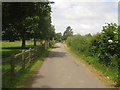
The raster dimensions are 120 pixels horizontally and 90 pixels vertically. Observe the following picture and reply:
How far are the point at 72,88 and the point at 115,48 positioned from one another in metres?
4.98

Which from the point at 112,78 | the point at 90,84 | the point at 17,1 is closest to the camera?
the point at 90,84

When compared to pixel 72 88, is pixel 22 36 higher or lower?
higher

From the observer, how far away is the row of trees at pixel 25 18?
43.9 feet

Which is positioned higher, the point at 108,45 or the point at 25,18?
the point at 25,18

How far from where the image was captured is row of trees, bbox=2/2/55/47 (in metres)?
13.4

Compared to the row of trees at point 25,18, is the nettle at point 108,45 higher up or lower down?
lower down

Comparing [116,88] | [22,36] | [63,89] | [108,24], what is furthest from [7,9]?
[22,36]

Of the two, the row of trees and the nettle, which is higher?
the row of trees

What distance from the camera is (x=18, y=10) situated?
13594 millimetres

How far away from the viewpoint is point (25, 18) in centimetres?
1988

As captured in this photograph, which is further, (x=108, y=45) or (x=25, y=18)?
(x=25, y=18)

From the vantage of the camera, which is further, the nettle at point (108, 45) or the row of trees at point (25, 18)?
the row of trees at point (25, 18)

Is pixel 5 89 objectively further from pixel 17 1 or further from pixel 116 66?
pixel 17 1

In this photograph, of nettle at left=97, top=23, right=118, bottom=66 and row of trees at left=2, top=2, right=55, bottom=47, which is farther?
row of trees at left=2, top=2, right=55, bottom=47
